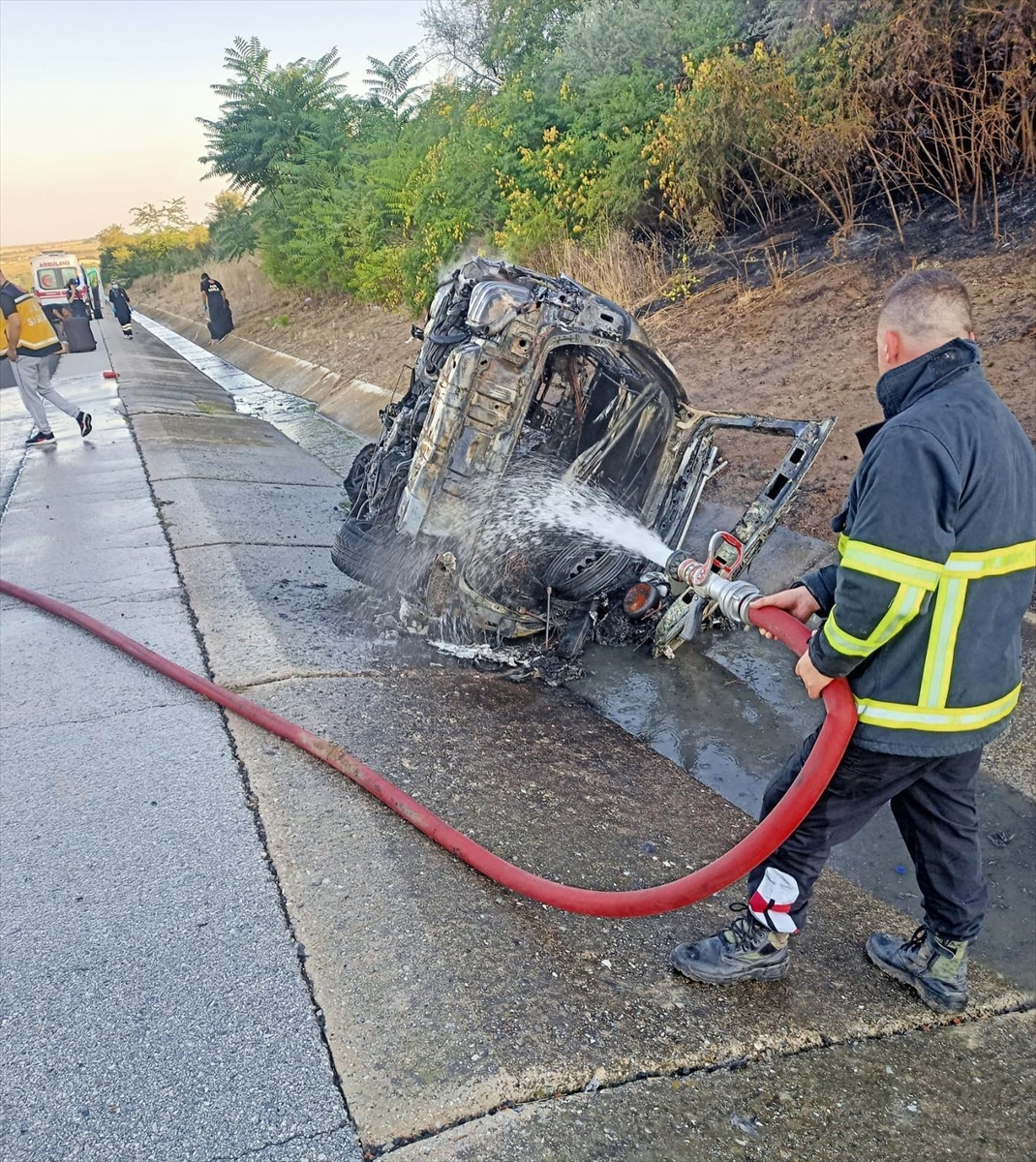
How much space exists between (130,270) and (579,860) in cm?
7288

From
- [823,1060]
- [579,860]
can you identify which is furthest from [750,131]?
[823,1060]

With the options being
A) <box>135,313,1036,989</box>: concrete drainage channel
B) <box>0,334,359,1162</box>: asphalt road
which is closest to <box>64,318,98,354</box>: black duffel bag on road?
<box>0,334,359,1162</box>: asphalt road

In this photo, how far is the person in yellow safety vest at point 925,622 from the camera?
6.44ft

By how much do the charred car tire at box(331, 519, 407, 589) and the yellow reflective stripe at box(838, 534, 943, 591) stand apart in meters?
2.82

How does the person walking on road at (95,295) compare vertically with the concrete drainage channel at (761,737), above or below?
above

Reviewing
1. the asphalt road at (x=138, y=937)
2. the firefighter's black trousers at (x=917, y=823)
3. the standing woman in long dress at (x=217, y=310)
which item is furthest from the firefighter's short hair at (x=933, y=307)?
the standing woman in long dress at (x=217, y=310)

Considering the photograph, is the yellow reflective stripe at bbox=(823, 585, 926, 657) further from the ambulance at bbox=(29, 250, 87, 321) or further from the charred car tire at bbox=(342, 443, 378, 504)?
the ambulance at bbox=(29, 250, 87, 321)

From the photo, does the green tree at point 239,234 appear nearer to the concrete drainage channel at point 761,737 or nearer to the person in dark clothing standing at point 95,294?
the person in dark clothing standing at point 95,294

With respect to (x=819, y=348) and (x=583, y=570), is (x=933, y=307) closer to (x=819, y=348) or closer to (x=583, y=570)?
(x=583, y=570)

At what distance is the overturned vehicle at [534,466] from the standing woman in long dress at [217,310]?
1998cm

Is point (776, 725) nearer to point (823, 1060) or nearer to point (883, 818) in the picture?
point (883, 818)

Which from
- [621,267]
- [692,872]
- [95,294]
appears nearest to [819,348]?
[621,267]

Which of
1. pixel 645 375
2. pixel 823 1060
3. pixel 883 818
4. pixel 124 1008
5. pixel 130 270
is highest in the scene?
pixel 130 270

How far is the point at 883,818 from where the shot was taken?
3.62 m
